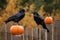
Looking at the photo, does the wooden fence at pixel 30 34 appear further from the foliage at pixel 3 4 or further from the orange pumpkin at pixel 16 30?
the foliage at pixel 3 4

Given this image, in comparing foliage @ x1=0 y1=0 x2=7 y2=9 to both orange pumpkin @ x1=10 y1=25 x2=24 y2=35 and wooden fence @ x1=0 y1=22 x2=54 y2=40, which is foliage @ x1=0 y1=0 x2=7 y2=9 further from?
orange pumpkin @ x1=10 y1=25 x2=24 y2=35

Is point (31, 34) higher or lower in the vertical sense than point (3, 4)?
lower

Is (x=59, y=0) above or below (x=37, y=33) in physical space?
above

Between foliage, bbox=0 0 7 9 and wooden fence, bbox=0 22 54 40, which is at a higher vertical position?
foliage, bbox=0 0 7 9

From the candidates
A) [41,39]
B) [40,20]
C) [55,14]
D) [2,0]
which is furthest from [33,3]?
[41,39]

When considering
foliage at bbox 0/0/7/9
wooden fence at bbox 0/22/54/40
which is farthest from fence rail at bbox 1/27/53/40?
foliage at bbox 0/0/7/9

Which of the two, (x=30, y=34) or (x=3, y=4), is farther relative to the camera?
(x=3, y=4)

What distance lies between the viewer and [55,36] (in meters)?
4.44

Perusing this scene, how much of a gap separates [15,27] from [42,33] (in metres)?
0.41

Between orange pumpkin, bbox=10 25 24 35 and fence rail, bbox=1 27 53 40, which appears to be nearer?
orange pumpkin, bbox=10 25 24 35

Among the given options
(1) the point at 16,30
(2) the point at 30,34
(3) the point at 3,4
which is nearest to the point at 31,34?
(2) the point at 30,34

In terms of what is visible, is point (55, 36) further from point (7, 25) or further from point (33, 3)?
point (33, 3)

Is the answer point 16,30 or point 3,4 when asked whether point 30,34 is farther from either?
point 3,4

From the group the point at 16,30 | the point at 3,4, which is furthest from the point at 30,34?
the point at 3,4
